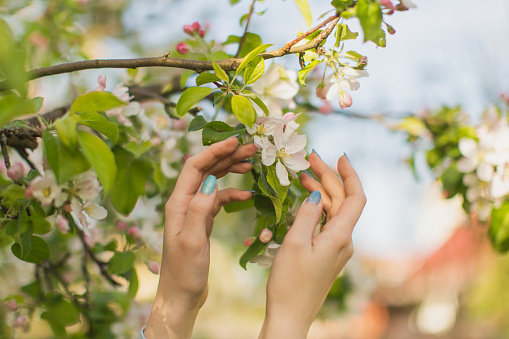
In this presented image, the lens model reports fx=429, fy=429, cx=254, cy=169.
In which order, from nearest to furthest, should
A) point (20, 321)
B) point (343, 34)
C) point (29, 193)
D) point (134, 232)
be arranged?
point (29, 193) → point (343, 34) → point (20, 321) → point (134, 232)

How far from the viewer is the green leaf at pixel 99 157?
0.65 m

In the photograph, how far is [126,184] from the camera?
3.55 ft

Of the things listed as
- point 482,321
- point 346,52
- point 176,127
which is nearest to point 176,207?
point 346,52

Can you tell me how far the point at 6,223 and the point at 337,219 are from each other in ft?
2.01

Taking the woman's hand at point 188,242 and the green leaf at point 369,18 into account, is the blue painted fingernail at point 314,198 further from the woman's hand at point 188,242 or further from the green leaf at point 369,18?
the green leaf at point 369,18

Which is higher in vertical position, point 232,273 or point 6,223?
point 6,223

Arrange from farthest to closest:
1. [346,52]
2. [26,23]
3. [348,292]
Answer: [348,292], [26,23], [346,52]

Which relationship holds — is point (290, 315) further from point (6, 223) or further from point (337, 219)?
point (6, 223)

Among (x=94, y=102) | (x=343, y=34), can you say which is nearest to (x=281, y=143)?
(x=343, y=34)

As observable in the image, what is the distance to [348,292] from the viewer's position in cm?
234

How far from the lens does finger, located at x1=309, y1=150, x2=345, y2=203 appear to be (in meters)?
0.89

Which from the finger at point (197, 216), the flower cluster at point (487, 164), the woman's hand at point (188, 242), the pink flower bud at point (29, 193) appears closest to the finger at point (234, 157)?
the woman's hand at point (188, 242)

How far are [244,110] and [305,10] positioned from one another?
29 centimetres

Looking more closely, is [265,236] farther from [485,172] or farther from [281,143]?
[485,172]
